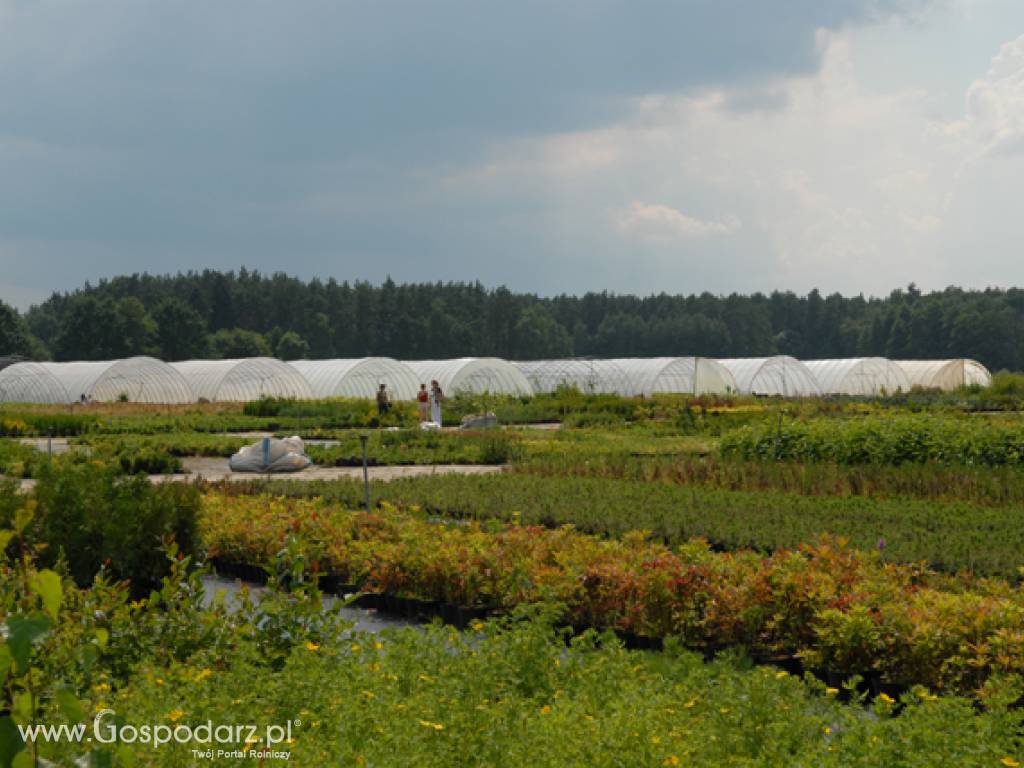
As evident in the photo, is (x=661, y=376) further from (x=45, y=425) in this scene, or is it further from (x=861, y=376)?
(x=45, y=425)

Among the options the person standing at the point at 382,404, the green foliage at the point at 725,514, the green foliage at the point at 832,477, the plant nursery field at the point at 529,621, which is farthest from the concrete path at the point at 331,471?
the person standing at the point at 382,404

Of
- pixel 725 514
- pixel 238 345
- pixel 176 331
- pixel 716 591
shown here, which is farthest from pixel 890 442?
pixel 238 345

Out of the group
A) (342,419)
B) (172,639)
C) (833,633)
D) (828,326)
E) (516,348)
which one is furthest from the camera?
(828,326)

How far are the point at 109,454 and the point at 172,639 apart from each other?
1526 centimetres

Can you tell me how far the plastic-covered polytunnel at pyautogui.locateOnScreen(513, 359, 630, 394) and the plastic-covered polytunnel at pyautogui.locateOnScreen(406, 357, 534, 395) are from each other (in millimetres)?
2938

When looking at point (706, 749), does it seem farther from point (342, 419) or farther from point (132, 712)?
point (342, 419)

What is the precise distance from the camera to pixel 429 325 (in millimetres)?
95188

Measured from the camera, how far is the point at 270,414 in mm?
39312

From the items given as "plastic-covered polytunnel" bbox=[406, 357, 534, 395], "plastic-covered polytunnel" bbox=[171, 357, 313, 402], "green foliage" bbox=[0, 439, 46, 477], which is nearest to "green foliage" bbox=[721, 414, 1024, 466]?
"green foliage" bbox=[0, 439, 46, 477]

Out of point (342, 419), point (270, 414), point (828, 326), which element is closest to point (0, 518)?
point (342, 419)

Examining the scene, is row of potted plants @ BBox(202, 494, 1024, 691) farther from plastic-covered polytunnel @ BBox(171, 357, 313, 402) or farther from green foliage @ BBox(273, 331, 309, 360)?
green foliage @ BBox(273, 331, 309, 360)

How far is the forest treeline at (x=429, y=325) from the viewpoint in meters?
80.4

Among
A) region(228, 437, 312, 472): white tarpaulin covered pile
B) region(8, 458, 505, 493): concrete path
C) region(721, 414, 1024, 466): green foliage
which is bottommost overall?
region(8, 458, 505, 493): concrete path

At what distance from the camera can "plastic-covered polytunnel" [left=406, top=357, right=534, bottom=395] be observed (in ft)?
159
